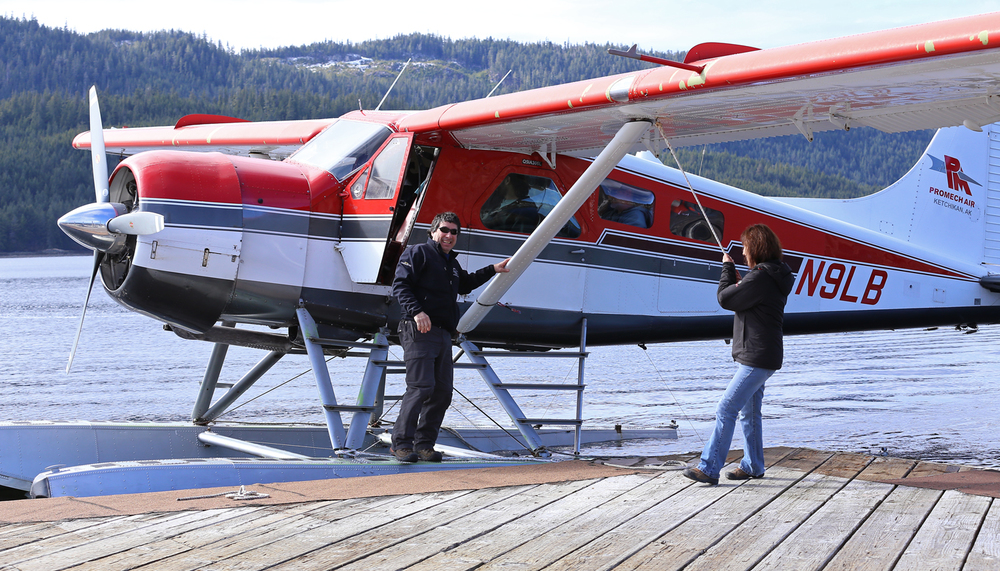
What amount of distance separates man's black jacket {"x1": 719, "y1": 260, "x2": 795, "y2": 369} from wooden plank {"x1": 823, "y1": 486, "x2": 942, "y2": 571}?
868 millimetres

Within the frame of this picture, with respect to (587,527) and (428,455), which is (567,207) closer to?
(428,455)

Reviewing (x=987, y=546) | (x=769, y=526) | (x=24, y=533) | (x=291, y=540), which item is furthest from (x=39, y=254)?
(x=987, y=546)

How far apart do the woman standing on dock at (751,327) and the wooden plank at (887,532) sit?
0.75m

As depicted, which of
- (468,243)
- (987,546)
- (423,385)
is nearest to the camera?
(987,546)

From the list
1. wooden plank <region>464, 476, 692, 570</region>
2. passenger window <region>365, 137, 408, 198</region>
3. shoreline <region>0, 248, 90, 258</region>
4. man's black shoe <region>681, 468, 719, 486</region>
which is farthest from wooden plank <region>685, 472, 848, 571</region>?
shoreline <region>0, 248, 90, 258</region>

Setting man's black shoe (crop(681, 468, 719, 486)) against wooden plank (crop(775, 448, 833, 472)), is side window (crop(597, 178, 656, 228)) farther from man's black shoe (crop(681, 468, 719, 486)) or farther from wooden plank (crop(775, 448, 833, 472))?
man's black shoe (crop(681, 468, 719, 486))

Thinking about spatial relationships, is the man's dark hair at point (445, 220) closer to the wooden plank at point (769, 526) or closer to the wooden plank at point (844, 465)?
the wooden plank at point (769, 526)

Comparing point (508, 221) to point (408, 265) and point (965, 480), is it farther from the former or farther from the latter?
point (965, 480)

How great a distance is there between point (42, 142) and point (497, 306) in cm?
12570

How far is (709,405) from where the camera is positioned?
11953 millimetres

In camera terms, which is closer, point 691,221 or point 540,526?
point 540,526

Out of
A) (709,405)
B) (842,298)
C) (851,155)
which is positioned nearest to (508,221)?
(842,298)

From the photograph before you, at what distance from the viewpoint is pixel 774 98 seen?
17.2 ft

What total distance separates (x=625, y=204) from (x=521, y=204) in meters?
0.86
